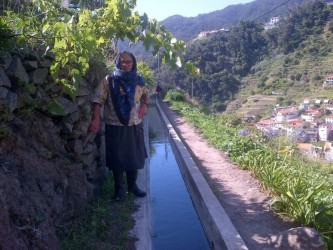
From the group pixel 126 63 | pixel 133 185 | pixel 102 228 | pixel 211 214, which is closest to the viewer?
pixel 102 228

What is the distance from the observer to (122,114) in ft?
14.3

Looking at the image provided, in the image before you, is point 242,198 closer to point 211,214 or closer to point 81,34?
point 211,214

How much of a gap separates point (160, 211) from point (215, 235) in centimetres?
120

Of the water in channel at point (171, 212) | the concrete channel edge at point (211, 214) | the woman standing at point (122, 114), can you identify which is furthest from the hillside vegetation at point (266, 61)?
the woman standing at point (122, 114)

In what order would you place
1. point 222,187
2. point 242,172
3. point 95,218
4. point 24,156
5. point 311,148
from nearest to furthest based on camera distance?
point 24,156
point 95,218
point 222,187
point 242,172
point 311,148

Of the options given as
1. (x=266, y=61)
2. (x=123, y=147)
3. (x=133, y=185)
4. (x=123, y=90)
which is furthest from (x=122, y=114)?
(x=266, y=61)

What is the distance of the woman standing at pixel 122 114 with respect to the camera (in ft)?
14.2

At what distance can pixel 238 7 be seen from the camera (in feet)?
288

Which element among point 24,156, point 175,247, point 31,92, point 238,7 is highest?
point 238,7

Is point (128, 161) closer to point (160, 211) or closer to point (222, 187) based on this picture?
point (160, 211)

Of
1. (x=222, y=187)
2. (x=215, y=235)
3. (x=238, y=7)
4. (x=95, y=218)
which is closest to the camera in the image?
(x=95, y=218)

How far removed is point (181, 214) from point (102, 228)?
173 cm

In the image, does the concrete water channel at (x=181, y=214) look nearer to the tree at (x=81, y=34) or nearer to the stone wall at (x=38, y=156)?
the stone wall at (x=38, y=156)

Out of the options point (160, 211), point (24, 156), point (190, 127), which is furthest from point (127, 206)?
point (190, 127)
